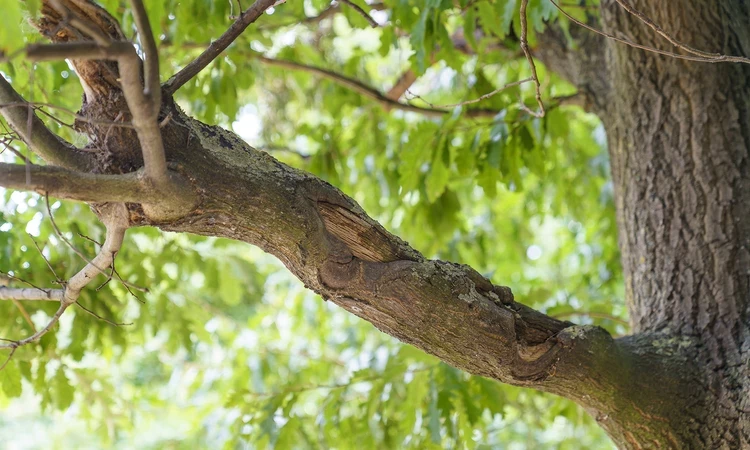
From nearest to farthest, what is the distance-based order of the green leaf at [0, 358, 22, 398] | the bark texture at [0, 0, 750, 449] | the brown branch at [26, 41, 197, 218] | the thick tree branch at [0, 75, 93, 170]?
the brown branch at [26, 41, 197, 218]
the thick tree branch at [0, 75, 93, 170]
the bark texture at [0, 0, 750, 449]
the green leaf at [0, 358, 22, 398]

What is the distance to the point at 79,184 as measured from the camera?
108 cm

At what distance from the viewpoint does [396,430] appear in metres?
2.81

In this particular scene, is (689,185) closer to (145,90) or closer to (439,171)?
(439,171)

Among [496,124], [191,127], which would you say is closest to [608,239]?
[496,124]

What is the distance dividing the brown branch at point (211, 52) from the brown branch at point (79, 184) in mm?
193

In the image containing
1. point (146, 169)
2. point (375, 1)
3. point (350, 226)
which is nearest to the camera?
point (146, 169)

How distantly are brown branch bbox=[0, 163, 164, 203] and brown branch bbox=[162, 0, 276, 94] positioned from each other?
19 centimetres

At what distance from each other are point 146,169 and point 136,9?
0.95 ft

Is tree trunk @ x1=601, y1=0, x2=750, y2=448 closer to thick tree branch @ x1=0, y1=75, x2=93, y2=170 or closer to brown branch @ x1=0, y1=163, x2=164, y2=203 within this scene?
brown branch @ x1=0, y1=163, x2=164, y2=203

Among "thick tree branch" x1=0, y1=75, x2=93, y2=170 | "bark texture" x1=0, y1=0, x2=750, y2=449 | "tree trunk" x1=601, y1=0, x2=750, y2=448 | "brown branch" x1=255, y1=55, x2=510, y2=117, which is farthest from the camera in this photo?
"brown branch" x1=255, y1=55, x2=510, y2=117

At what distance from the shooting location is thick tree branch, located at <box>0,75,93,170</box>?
1.15 m

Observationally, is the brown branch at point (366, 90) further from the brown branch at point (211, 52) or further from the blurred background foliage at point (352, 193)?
the brown branch at point (211, 52)

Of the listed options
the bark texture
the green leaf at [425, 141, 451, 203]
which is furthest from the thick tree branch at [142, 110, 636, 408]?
the green leaf at [425, 141, 451, 203]

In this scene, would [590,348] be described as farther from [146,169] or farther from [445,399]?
[146,169]
